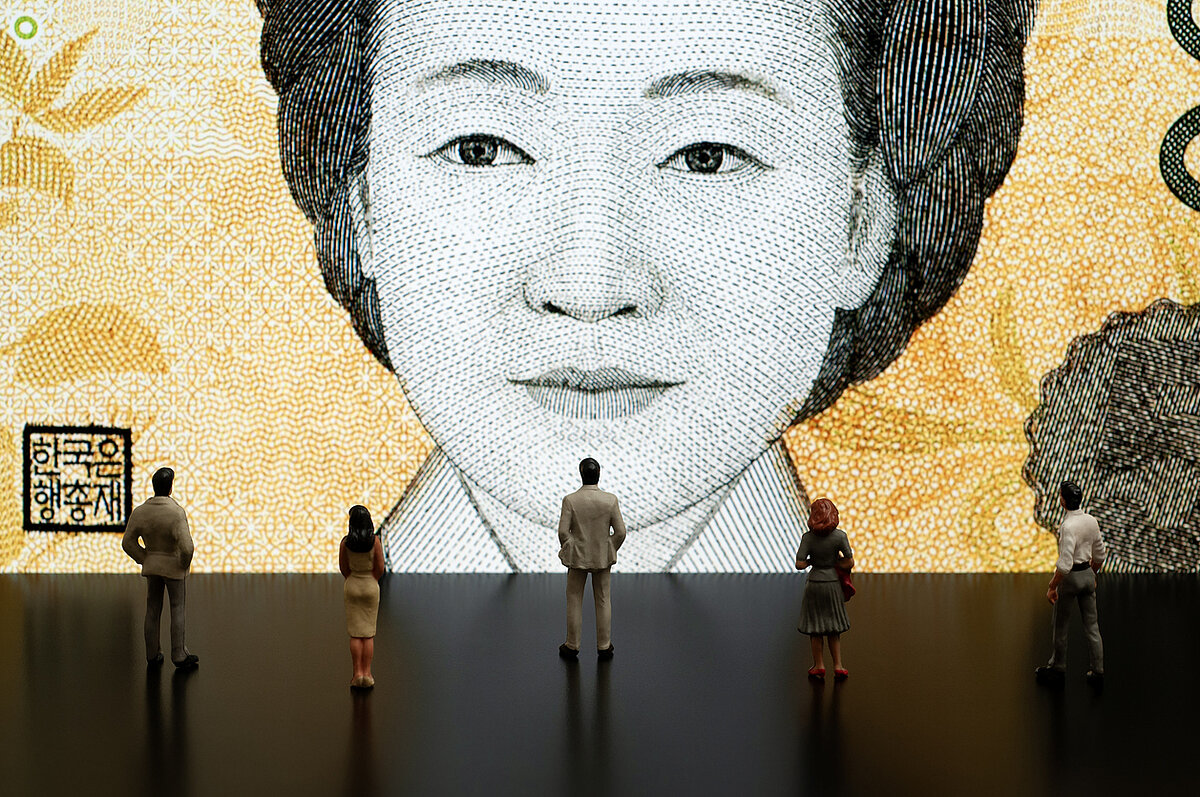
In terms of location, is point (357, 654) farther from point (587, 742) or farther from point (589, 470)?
point (589, 470)

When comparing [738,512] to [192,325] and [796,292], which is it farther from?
[192,325]

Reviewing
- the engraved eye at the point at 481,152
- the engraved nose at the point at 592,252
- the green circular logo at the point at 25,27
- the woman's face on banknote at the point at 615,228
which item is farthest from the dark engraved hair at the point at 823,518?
the green circular logo at the point at 25,27

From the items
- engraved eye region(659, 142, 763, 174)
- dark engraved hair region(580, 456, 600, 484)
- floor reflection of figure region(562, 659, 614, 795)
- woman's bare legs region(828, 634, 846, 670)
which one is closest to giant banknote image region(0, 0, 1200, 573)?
engraved eye region(659, 142, 763, 174)

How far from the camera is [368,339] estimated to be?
27.9 feet

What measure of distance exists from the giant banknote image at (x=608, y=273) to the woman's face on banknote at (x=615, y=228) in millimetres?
23

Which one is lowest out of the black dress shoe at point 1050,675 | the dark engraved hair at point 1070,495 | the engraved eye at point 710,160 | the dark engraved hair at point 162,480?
the black dress shoe at point 1050,675

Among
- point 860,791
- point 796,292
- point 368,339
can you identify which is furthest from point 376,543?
point 796,292

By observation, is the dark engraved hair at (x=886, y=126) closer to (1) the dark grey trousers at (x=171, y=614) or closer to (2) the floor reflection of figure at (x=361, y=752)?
(1) the dark grey trousers at (x=171, y=614)

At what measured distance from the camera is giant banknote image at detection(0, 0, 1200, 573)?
825 centimetres

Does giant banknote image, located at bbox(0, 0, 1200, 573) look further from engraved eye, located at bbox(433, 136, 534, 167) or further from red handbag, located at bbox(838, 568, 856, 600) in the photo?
red handbag, located at bbox(838, 568, 856, 600)

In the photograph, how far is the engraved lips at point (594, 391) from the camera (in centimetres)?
831

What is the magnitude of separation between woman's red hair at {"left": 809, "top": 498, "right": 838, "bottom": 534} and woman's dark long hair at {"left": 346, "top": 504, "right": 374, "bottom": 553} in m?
1.95

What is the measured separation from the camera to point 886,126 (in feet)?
27.2

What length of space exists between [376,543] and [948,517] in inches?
193
